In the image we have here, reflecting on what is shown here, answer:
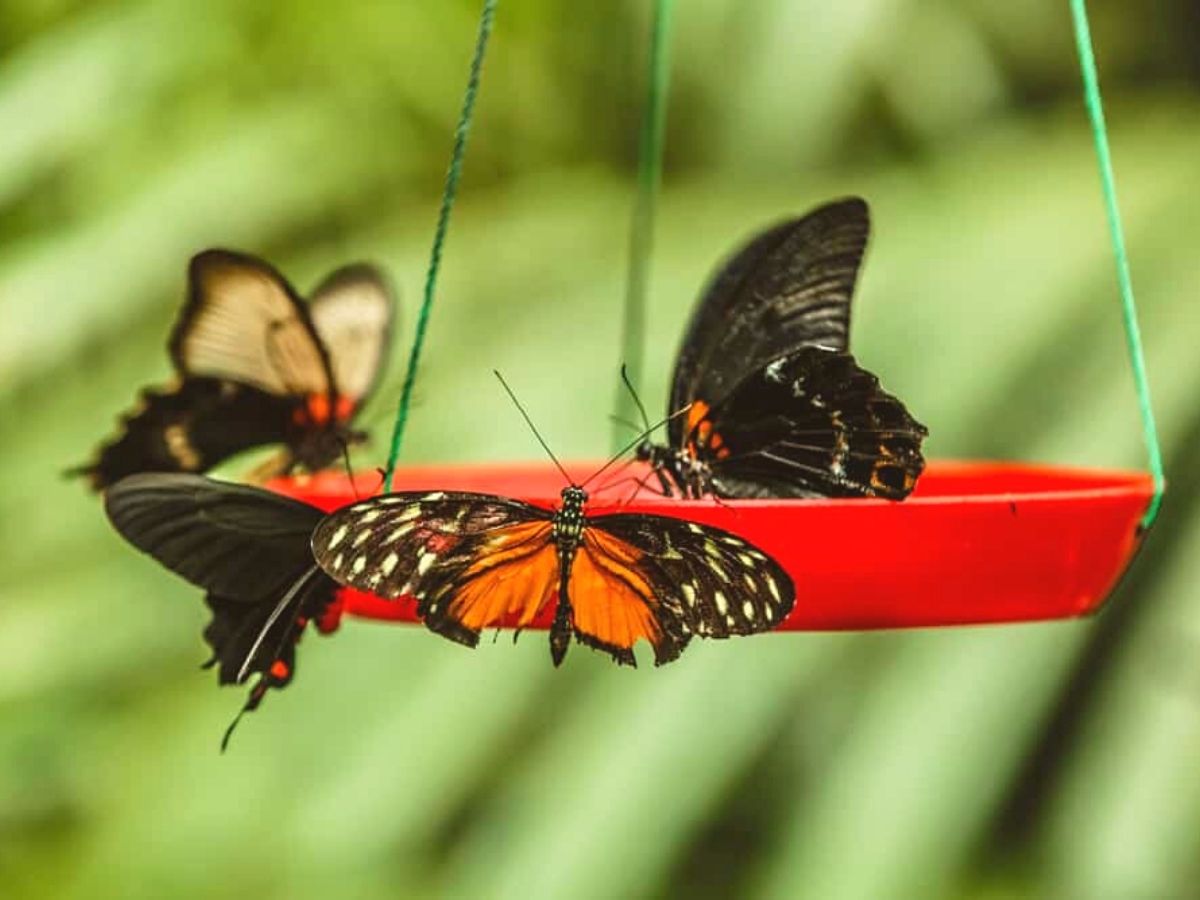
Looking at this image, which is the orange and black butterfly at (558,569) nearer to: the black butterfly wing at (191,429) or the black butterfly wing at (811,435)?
the black butterfly wing at (811,435)

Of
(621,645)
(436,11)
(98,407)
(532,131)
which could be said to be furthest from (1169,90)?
(621,645)

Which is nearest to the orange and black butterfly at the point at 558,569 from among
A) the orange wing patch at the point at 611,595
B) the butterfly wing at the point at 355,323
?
the orange wing patch at the point at 611,595

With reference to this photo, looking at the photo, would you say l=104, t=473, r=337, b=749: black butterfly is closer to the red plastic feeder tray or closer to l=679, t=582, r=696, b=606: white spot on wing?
the red plastic feeder tray

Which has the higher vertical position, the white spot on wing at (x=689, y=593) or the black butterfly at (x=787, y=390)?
the black butterfly at (x=787, y=390)

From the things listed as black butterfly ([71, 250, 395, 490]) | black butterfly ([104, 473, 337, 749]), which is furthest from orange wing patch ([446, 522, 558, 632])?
black butterfly ([71, 250, 395, 490])

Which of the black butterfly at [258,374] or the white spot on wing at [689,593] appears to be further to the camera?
the black butterfly at [258,374]

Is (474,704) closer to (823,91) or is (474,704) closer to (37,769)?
(37,769)
